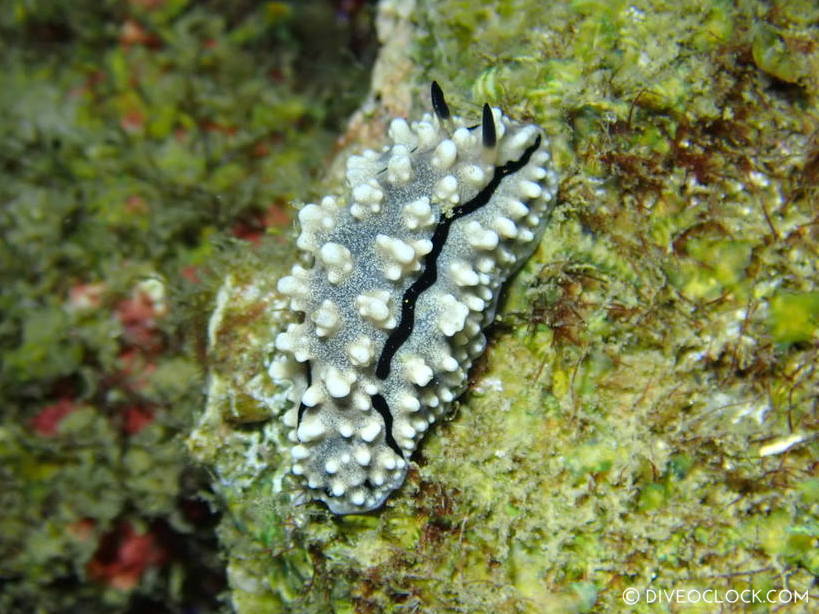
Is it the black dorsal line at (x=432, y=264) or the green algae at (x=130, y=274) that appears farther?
the green algae at (x=130, y=274)

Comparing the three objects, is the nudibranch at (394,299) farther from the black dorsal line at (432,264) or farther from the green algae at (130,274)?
the green algae at (130,274)

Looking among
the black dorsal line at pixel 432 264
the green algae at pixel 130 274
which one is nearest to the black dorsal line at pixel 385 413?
the black dorsal line at pixel 432 264

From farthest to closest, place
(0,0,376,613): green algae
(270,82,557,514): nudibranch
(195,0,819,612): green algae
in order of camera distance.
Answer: (0,0,376,613): green algae → (195,0,819,612): green algae → (270,82,557,514): nudibranch

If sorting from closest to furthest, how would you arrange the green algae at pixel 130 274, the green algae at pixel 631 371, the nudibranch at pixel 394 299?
the nudibranch at pixel 394 299 < the green algae at pixel 631 371 < the green algae at pixel 130 274

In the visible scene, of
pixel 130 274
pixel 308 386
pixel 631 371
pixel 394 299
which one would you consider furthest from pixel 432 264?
pixel 130 274

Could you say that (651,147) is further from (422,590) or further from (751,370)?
(422,590)

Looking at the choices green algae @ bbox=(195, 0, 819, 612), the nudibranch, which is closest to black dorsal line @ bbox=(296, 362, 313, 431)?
the nudibranch

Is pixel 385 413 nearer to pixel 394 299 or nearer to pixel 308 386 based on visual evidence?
pixel 308 386

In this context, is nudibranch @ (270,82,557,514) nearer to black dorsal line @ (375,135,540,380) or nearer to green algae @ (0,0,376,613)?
black dorsal line @ (375,135,540,380)
